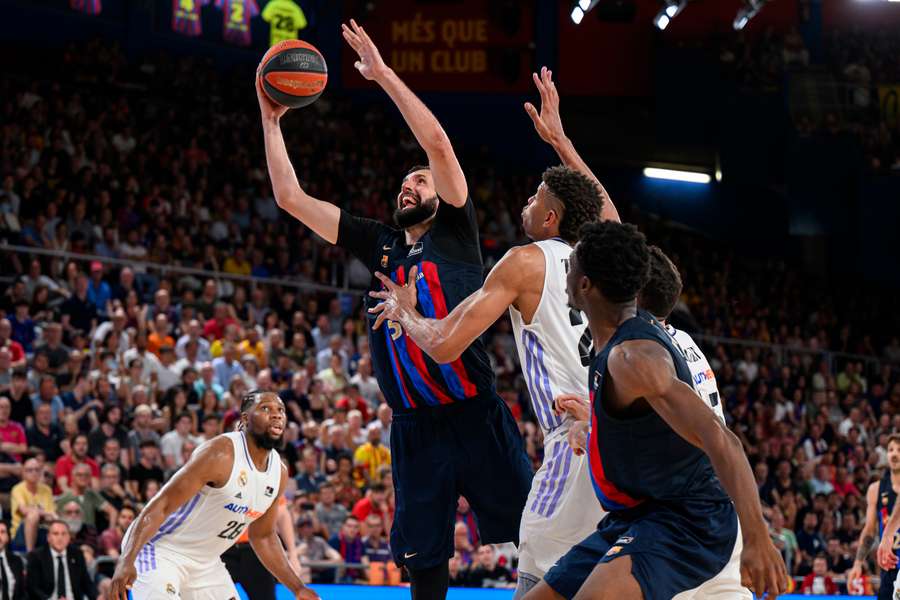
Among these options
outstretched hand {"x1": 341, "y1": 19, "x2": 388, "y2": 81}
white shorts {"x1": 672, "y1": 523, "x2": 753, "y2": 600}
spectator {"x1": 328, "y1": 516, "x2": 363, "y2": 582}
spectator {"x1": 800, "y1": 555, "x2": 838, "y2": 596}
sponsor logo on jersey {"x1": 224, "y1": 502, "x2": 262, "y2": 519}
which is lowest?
spectator {"x1": 800, "y1": 555, "x2": 838, "y2": 596}

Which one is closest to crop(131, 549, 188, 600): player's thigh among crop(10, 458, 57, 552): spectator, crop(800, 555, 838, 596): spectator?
Answer: crop(10, 458, 57, 552): spectator

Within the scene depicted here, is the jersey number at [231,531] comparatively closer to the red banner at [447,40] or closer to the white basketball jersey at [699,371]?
the white basketball jersey at [699,371]

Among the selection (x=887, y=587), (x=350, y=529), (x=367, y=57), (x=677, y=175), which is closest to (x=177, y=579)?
(x=367, y=57)

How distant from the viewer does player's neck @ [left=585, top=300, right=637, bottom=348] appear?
13.3 feet

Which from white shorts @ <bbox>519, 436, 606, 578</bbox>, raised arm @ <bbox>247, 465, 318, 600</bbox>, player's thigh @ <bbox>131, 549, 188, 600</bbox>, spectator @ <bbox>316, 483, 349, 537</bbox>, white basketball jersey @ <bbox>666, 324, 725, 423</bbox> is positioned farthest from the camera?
→ spectator @ <bbox>316, 483, 349, 537</bbox>

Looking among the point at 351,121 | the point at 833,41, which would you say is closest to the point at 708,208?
the point at 833,41

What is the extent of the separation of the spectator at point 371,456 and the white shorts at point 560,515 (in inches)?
320

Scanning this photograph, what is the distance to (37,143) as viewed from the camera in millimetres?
15953

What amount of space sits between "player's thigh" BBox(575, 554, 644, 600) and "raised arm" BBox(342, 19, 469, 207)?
2.01 meters

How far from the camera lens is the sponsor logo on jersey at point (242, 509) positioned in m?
6.86

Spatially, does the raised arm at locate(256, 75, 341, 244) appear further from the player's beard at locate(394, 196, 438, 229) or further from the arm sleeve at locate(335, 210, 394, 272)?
the player's beard at locate(394, 196, 438, 229)

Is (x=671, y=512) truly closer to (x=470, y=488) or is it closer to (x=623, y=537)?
(x=623, y=537)

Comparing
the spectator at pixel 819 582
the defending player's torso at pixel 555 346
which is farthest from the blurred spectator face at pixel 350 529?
the defending player's torso at pixel 555 346

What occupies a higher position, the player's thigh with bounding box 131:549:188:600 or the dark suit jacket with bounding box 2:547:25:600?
the player's thigh with bounding box 131:549:188:600
